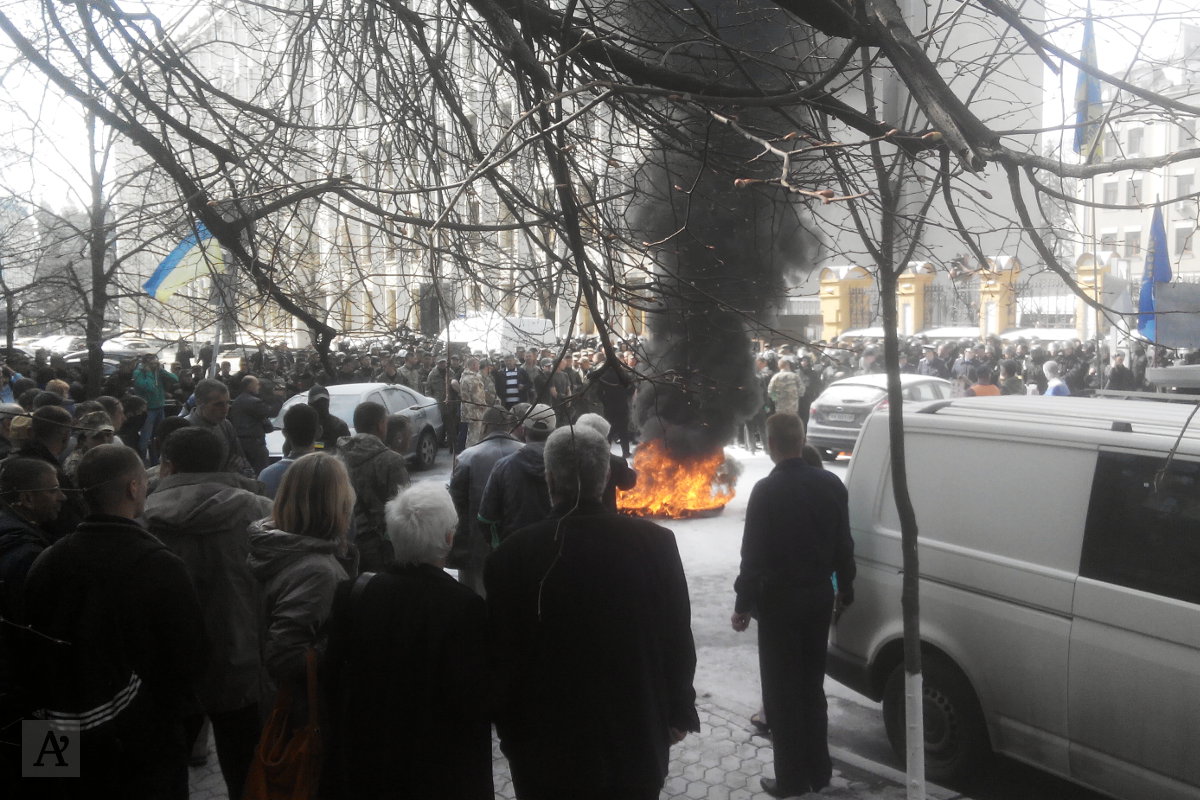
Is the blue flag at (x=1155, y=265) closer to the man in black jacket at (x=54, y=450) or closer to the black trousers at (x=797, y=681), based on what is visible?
the black trousers at (x=797, y=681)

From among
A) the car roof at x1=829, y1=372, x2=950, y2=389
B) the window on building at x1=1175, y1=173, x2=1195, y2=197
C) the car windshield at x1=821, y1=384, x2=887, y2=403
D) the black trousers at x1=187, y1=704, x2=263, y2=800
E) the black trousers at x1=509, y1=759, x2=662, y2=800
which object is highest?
the window on building at x1=1175, y1=173, x2=1195, y2=197

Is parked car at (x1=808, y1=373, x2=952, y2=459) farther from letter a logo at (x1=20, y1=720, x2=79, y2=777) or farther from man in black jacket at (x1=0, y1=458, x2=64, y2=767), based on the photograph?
letter a logo at (x1=20, y1=720, x2=79, y2=777)

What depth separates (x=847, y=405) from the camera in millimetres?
15016

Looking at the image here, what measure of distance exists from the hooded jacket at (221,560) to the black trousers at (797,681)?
7.14 ft

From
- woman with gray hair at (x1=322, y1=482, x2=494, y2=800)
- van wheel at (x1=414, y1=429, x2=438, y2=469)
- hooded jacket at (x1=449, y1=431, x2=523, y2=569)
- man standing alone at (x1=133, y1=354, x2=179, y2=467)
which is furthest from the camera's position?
van wheel at (x1=414, y1=429, x2=438, y2=469)

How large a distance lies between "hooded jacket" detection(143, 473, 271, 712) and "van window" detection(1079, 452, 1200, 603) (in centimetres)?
329

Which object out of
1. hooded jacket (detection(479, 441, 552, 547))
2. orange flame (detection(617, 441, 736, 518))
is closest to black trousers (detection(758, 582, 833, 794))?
hooded jacket (detection(479, 441, 552, 547))

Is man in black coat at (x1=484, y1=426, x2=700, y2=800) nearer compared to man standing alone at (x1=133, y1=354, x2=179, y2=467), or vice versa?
man in black coat at (x1=484, y1=426, x2=700, y2=800)

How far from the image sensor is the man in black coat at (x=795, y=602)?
425 centimetres

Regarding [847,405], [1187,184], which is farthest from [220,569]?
[1187,184]

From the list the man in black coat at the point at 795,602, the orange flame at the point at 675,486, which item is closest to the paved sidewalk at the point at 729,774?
the man in black coat at the point at 795,602

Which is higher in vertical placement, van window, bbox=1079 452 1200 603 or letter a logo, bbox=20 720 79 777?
van window, bbox=1079 452 1200 603

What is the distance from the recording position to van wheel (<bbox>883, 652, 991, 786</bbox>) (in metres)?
4.30

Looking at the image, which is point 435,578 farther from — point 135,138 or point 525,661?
point 135,138
